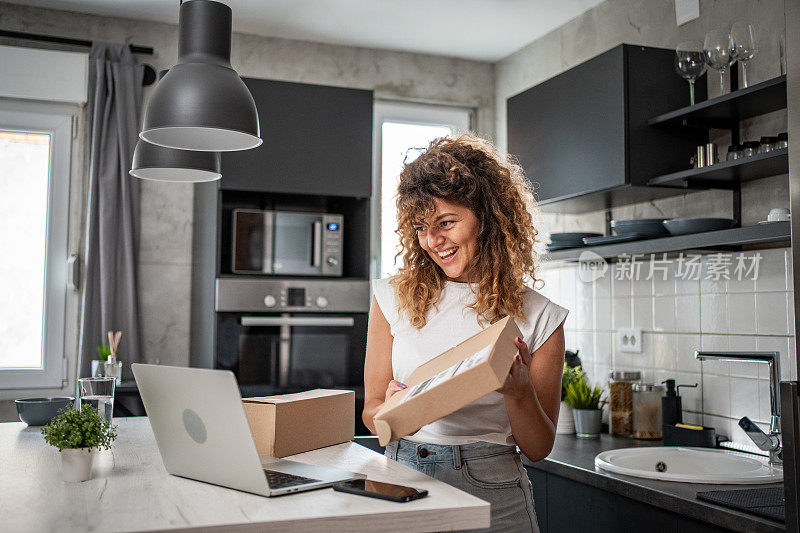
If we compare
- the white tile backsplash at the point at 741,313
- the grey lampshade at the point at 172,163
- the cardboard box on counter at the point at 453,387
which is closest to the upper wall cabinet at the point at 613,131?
the white tile backsplash at the point at 741,313

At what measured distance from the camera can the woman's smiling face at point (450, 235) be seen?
167 centimetres

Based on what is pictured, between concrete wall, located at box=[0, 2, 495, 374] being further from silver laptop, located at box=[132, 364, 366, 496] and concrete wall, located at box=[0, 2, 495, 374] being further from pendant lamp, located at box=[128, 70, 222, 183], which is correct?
silver laptop, located at box=[132, 364, 366, 496]

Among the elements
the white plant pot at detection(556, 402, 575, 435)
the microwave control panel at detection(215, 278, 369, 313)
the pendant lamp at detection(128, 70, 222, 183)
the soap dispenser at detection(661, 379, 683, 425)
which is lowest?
the white plant pot at detection(556, 402, 575, 435)

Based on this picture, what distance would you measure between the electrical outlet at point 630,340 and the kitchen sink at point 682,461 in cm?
55

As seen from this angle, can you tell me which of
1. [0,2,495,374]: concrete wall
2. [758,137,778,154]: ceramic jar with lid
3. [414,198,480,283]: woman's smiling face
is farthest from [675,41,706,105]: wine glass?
[0,2,495,374]: concrete wall

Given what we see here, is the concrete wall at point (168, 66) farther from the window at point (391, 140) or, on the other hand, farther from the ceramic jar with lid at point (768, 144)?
the ceramic jar with lid at point (768, 144)

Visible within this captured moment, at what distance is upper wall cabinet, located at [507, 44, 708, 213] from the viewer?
2637 millimetres

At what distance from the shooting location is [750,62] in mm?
2586

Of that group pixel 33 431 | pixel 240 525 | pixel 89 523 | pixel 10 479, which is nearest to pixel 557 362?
pixel 240 525

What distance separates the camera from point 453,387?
121 cm

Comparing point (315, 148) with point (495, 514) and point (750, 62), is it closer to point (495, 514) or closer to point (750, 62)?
point (750, 62)

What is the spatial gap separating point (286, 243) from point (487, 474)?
2.18 metres

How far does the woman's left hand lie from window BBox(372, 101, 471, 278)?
107 inches

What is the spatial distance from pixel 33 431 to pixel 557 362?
1345 mm
